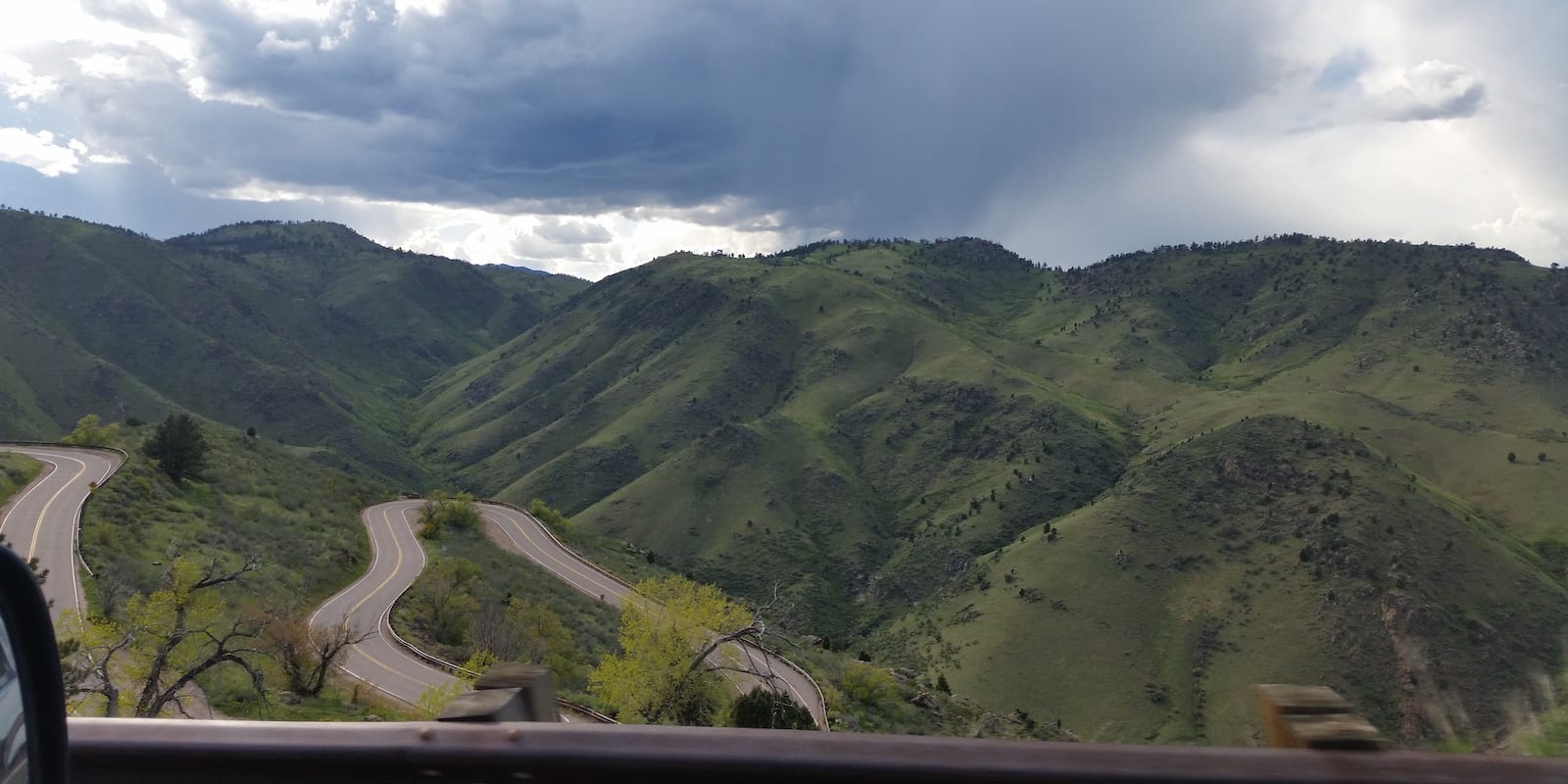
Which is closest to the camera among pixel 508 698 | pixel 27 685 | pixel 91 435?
pixel 27 685

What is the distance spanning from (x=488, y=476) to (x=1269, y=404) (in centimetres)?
12344

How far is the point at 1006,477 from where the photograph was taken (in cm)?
10819

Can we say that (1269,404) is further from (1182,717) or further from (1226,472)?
(1182,717)

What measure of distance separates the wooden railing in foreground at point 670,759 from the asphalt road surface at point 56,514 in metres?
25.5

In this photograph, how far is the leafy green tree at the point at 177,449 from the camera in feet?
156

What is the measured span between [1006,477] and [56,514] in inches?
3674

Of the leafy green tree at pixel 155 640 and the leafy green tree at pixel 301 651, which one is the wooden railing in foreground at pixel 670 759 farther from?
the leafy green tree at pixel 301 651

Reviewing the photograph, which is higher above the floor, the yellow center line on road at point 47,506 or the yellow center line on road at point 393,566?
the yellow center line on road at point 47,506

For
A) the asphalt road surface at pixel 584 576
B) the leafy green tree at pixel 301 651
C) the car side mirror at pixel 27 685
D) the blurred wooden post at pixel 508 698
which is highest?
the car side mirror at pixel 27 685

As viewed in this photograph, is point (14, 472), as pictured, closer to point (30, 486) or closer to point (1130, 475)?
point (30, 486)

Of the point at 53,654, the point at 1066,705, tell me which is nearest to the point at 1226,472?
the point at 1066,705

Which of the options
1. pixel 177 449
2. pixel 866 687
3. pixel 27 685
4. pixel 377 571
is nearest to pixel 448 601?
Answer: pixel 377 571

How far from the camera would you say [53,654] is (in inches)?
106

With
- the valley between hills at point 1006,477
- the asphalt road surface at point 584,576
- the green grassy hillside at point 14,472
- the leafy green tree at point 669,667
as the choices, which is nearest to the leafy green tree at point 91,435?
the valley between hills at point 1006,477
